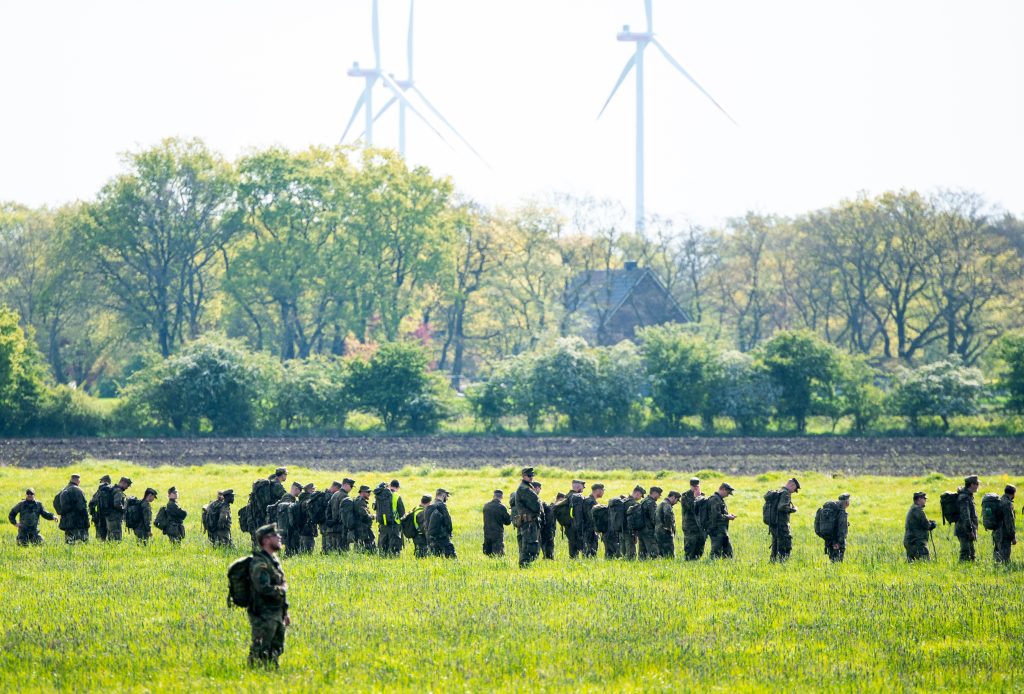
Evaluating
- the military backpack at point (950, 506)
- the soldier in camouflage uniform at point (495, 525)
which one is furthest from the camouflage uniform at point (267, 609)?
the military backpack at point (950, 506)

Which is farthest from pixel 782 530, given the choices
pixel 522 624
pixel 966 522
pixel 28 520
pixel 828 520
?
pixel 28 520

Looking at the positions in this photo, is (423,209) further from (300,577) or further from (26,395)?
(300,577)

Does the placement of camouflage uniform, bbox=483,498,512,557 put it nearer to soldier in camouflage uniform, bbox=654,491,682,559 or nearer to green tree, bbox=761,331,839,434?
soldier in camouflage uniform, bbox=654,491,682,559

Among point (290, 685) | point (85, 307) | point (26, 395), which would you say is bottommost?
point (290, 685)

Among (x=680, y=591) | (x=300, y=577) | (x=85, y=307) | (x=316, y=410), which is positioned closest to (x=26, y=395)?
(x=316, y=410)

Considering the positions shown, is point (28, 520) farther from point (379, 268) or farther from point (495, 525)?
point (379, 268)

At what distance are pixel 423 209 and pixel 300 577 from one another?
64929mm

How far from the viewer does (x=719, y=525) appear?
22828 millimetres

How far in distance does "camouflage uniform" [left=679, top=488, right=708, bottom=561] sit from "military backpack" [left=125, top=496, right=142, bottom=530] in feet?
36.1

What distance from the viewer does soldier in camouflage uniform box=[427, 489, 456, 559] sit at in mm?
23328

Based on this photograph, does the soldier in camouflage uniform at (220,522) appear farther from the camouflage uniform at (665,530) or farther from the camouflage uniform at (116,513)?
the camouflage uniform at (665,530)

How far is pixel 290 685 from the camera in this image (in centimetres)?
1314

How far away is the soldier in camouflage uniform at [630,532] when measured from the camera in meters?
23.5

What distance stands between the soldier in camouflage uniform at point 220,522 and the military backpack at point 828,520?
433 inches
